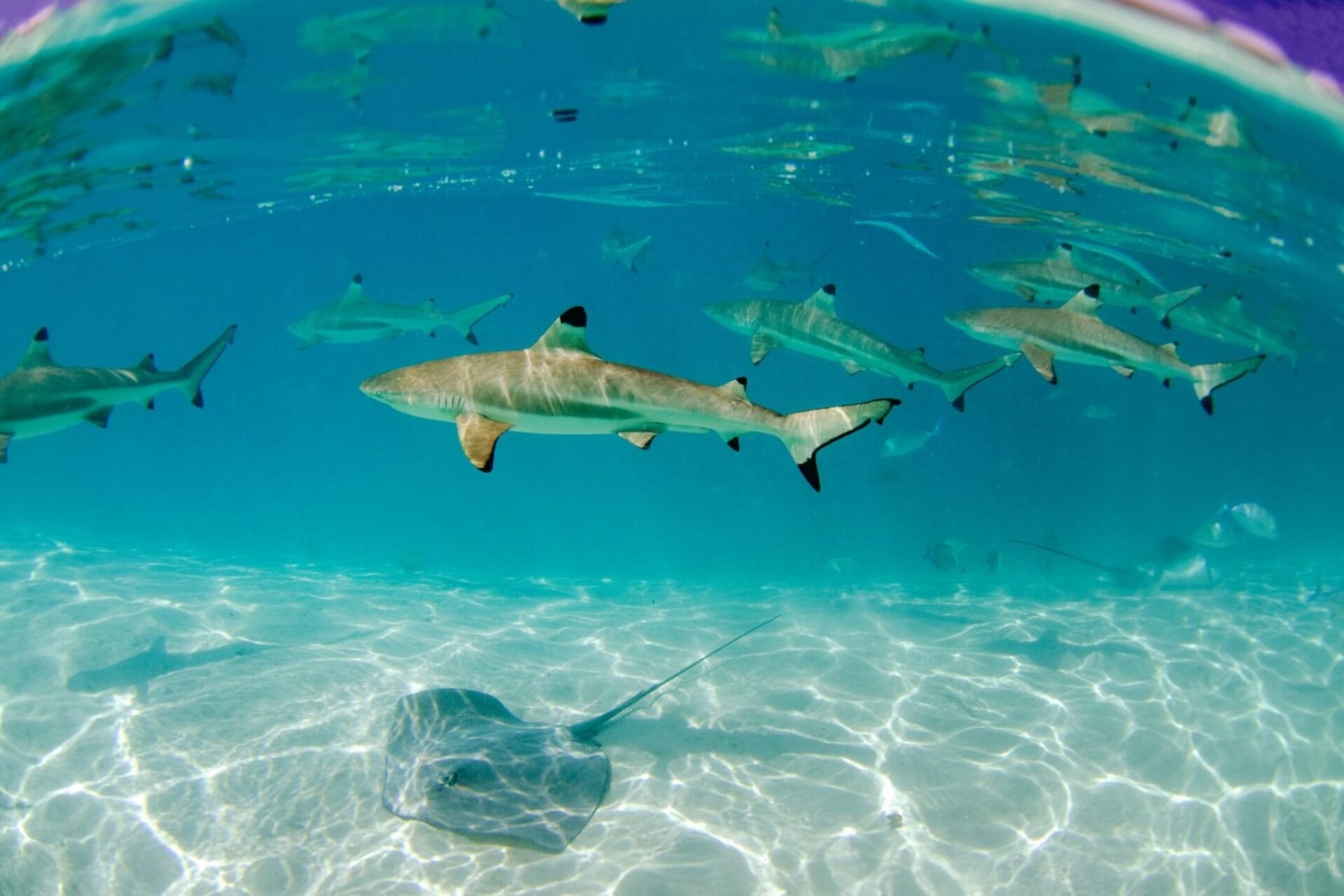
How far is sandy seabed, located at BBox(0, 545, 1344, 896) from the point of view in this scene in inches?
238

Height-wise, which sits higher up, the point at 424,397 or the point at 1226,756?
the point at 424,397

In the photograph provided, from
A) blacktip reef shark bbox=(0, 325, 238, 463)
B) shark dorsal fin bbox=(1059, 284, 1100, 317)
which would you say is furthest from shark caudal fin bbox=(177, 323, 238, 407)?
shark dorsal fin bbox=(1059, 284, 1100, 317)

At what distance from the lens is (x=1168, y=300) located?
10.1 metres

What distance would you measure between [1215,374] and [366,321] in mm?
12848

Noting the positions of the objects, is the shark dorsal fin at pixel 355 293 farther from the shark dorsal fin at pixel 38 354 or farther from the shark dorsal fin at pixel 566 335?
the shark dorsal fin at pixel 566 335

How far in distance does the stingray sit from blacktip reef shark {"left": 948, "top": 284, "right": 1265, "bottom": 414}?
628cm

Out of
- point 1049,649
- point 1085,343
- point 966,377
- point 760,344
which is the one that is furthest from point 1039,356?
point 1049,649

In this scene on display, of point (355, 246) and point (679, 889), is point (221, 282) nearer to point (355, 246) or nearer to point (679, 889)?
point (355, 246)

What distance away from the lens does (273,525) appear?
2297 inches

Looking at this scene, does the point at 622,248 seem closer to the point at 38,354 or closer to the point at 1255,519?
the point at 38,354

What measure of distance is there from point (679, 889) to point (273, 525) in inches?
2466

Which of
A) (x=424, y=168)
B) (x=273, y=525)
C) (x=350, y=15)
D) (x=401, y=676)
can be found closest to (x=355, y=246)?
(x=273, y=525)

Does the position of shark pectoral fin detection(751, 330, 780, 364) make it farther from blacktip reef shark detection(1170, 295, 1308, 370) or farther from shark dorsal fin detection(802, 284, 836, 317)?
blacktip reef shark detection(1170, 295, 1308, 370)

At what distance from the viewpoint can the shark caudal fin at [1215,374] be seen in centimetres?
754
